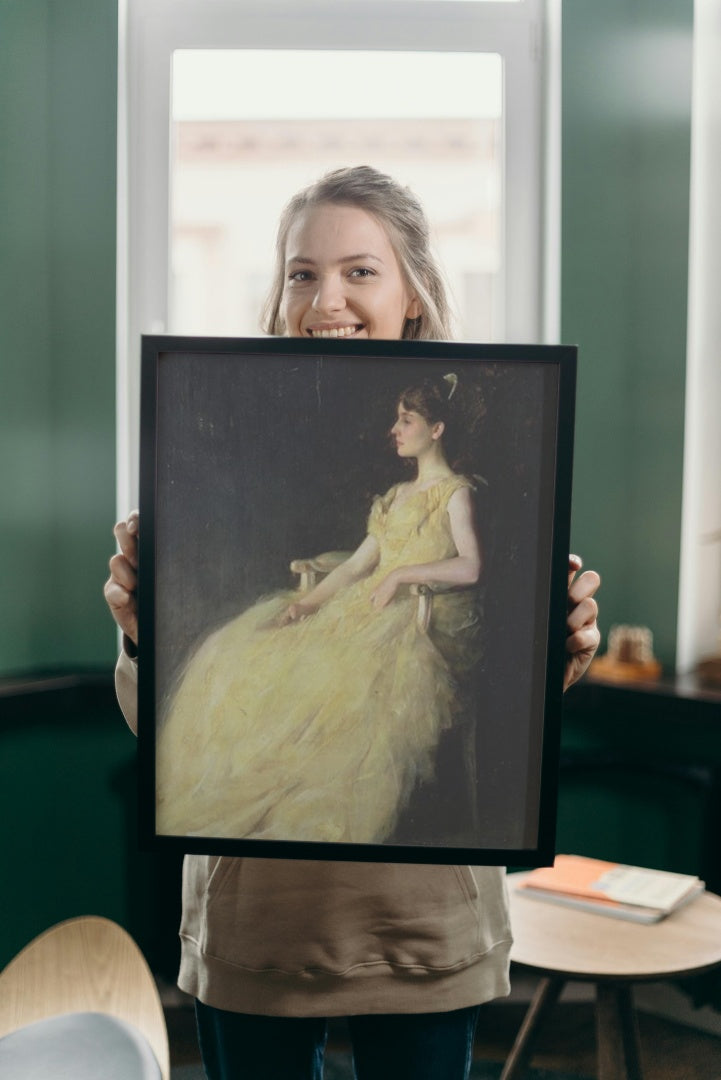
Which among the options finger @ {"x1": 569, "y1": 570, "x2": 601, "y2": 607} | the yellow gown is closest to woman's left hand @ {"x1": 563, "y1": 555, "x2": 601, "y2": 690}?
finger @ {"x1": 569, "y1": 570, "x2": 601, "y2": 607}

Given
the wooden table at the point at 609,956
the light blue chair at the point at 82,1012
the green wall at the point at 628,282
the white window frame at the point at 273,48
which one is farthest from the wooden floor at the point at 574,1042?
the light blue chair at the point at 82,1012

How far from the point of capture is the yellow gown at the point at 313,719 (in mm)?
937

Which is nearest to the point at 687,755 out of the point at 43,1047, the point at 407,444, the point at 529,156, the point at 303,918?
the point at 529,156

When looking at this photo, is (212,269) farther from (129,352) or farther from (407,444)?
(407,444)

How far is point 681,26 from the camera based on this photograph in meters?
2.47

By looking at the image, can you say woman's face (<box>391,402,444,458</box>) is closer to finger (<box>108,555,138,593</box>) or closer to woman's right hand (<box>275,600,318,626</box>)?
woman's right hand (<box>275,600,318,626</box>)

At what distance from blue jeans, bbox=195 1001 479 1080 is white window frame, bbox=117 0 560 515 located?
169 cm

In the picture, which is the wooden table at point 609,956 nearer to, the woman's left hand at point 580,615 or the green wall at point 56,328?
the woman's left hand at point 580,615

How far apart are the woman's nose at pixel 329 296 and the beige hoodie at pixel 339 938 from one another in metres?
0.41

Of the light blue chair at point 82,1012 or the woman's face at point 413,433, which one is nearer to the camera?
the light blue chair at point 82,1012

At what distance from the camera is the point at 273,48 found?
→ 2.55 m

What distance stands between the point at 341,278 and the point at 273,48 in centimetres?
172

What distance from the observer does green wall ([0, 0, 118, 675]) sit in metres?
2.45

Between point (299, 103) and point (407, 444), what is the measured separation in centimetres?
194
